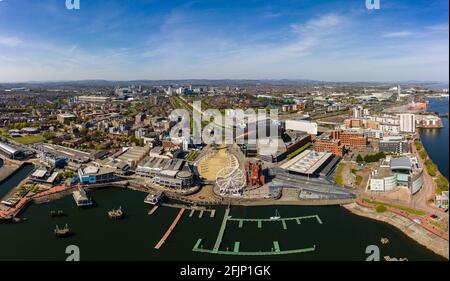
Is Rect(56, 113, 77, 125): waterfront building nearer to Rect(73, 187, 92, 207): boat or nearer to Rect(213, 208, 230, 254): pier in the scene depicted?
Rect(73, 187, 92, 207): boat

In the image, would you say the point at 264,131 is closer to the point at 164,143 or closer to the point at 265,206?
the point at 164,143

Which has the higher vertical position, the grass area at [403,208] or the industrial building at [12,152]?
the industrial building at [12,152]

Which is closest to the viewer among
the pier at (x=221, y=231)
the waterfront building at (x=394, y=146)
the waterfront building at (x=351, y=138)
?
the pier at (x=221, y=231)

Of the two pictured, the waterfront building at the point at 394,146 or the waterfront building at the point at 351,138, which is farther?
the waterfront building at the point at 351,138

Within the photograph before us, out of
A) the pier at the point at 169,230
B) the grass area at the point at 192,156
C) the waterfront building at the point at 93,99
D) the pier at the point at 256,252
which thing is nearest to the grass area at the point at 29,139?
the grass area at the point at 192,156

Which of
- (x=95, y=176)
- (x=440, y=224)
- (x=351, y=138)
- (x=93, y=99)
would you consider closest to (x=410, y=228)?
(x=440, y=224)

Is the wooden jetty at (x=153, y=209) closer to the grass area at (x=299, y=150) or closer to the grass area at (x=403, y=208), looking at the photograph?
the grass area at (x=403, y=208)
